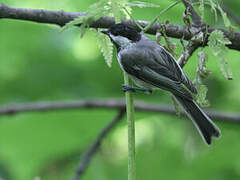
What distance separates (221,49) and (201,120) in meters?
0.61

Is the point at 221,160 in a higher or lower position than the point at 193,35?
lower

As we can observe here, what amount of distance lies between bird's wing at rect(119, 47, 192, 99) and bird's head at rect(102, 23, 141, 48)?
0.34ft

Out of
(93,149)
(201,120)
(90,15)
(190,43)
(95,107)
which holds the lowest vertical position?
(93,149)

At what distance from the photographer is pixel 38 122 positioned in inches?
139

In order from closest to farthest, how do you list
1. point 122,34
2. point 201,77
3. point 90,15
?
point 90,15
point 201,77
point 122,34

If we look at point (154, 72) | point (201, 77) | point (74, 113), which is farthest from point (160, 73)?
point (74, 113)

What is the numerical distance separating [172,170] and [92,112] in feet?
3.07

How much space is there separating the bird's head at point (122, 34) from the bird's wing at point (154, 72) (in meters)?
0.10

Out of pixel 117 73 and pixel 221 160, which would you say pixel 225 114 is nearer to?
pixel 221 160

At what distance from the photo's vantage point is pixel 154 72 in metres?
2.32

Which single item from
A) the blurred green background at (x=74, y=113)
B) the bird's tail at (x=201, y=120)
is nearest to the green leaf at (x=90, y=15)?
the bird's tail at (x=201, y=120)

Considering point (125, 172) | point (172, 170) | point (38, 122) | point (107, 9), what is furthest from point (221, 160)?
point (107, 9)

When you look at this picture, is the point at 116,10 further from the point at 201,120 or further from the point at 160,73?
the point at 201,120

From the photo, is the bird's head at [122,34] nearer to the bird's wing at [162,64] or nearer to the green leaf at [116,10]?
the bird's wing at [162,64]
